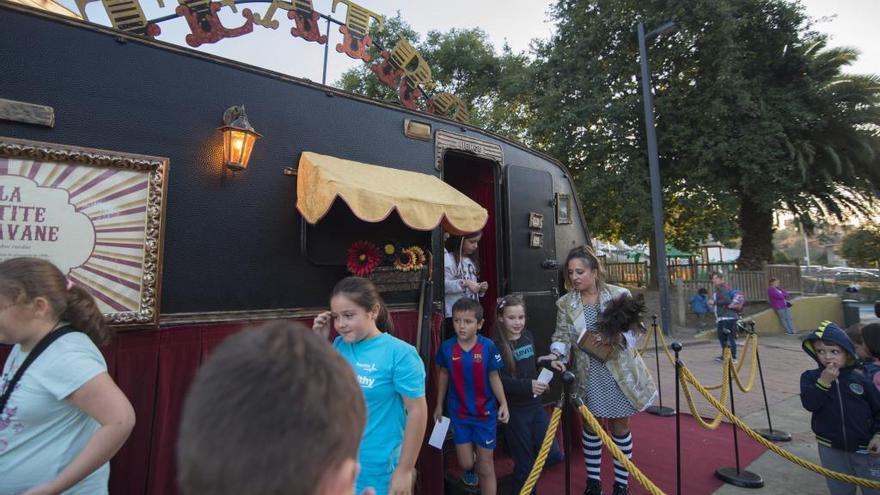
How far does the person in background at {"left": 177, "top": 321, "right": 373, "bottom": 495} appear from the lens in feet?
2.21

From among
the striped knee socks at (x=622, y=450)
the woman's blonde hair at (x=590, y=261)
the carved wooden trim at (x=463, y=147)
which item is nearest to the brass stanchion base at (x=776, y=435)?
the striped knee socks at (x=622, y=450)

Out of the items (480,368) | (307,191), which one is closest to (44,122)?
(307,191)

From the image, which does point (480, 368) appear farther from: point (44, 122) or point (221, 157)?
point (44, 122)

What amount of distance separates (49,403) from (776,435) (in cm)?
606

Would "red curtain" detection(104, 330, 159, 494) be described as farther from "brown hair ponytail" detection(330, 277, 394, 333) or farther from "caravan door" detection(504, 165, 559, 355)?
"caravan door" detection(504, 165, 559, 355)

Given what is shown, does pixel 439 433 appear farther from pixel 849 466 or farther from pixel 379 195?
pixel 849 466

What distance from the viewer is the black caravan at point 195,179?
226cm

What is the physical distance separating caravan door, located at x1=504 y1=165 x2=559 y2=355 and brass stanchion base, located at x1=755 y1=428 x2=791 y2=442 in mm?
2570

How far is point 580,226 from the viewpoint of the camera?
213 inches

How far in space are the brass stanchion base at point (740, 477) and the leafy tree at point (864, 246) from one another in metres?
25.8

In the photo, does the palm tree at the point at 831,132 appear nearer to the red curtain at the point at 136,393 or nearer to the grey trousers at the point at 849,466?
the grey trousers at the point at 849,466

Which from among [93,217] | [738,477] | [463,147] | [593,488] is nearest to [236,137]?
[93,217]

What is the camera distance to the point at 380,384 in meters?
2.08

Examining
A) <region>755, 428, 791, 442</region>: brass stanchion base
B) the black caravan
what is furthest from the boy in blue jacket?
the black caravan
